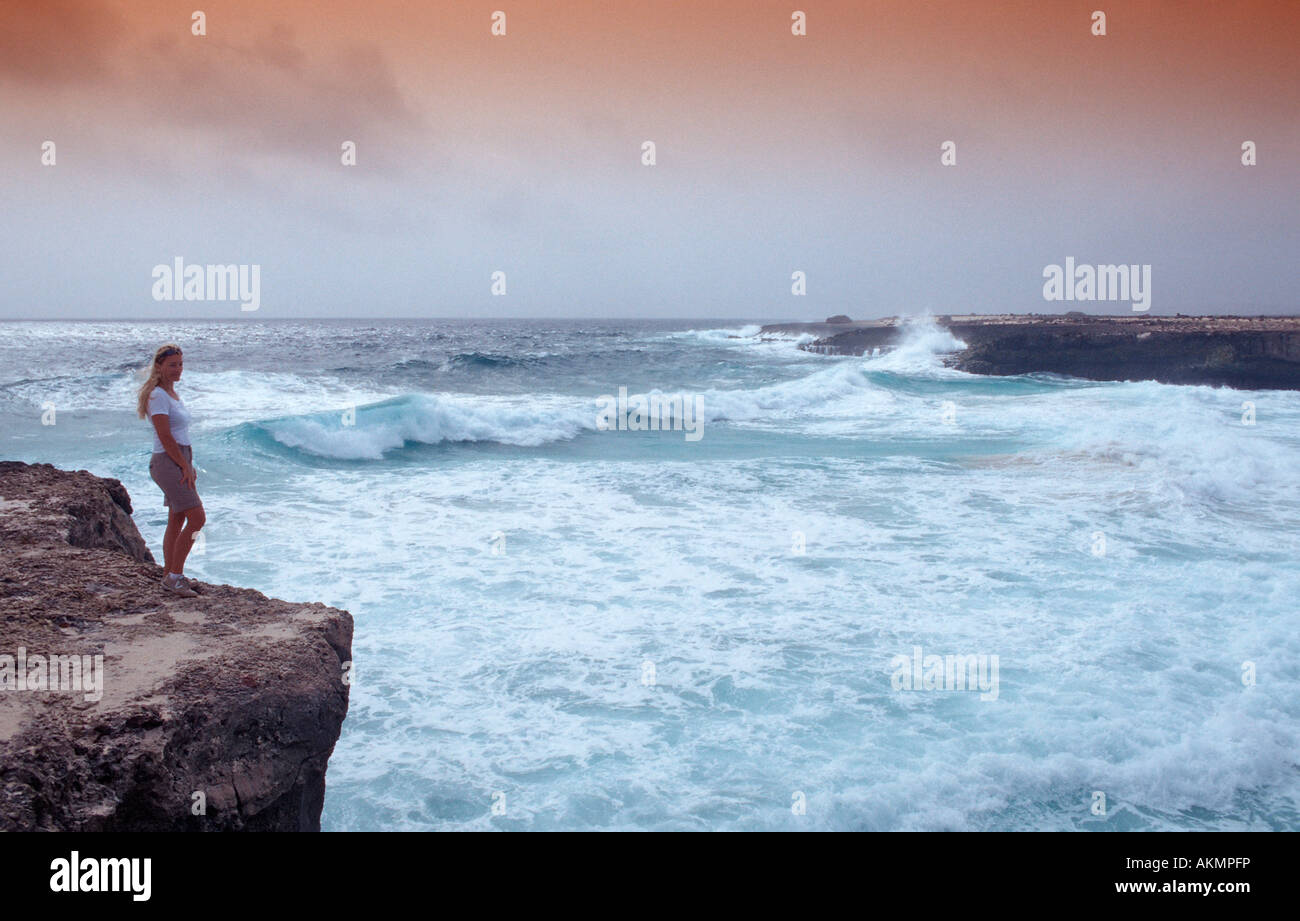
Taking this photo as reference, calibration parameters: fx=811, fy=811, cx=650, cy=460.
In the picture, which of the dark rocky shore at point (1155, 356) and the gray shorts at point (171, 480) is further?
the dark rocky shore at point (1155, 356)

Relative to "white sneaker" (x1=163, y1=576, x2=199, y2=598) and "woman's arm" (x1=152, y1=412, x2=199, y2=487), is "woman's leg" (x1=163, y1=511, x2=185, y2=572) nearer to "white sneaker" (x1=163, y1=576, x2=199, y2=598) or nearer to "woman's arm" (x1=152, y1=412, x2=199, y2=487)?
"woman's arm" (x1=152, y1=412, x2=199, y2=487)

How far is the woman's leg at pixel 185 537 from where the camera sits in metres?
4.90

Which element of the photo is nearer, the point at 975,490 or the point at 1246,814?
the point at 1246,814

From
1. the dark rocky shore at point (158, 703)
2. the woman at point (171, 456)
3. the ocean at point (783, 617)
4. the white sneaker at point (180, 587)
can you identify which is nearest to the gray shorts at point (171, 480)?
the woman at point (171, 456)

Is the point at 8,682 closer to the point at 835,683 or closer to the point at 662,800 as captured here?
the point at 662,800

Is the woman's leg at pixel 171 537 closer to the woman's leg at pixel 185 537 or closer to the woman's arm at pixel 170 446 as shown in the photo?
the woman's leg at pixel 185 537

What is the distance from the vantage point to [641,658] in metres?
5.97

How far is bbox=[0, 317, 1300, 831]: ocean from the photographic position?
438 centimetres

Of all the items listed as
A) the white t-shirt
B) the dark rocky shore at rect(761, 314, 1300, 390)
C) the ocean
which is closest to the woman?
the white t-shirt

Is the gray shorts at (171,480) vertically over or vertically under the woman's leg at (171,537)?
over
